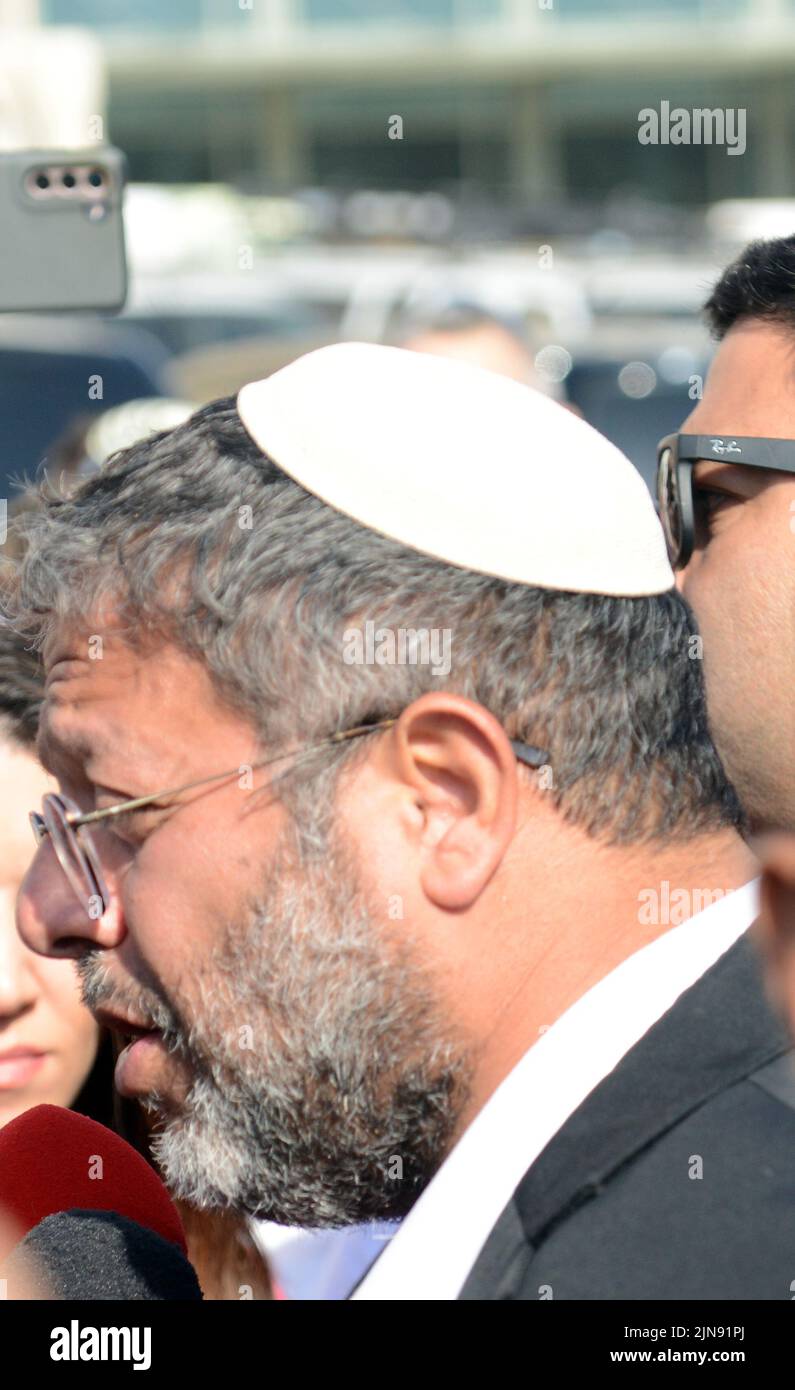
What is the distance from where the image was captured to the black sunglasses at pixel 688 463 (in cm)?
255

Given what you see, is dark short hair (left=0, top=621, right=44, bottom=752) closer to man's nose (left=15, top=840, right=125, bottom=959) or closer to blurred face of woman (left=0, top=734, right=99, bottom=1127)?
blurred face of woman (left=0, top=734, right=99, bottom=1127)

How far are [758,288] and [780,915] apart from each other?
1.99m

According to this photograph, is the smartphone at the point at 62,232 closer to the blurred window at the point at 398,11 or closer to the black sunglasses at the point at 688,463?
the black sunglasses at the point at 688,463

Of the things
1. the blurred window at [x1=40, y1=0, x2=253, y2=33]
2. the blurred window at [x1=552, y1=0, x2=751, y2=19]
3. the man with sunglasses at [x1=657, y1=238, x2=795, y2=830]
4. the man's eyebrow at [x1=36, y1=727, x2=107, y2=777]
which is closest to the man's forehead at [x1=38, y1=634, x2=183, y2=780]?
the man's eyebrow at [x1=36, y1=727, x2=107, y2=777]

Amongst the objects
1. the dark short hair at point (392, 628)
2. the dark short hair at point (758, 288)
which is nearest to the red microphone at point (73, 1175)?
the dark short hair at point (392, 628)

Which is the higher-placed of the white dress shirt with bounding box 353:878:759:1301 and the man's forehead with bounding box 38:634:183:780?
the man's forehead with bounding box 38:634:183:780

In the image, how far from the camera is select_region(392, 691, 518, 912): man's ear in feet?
5.53

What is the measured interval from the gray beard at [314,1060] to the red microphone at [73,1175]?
1.06 ft

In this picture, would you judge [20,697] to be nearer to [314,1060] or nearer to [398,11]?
[314,1060]

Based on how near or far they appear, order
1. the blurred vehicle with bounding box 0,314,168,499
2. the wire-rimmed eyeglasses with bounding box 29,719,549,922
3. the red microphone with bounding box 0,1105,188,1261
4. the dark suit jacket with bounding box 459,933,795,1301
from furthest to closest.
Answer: the blurred vehicle with bounding box 0,314,168,499 < the red microphone with bounding box 0,1105,188,1261 < the wire-rimmed eyeglasses with bounding box 29,719,549,922 < the dark suit jacket with bounding box 459,933,795,1301

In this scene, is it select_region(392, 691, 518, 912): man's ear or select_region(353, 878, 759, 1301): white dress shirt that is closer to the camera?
select_region(353, 878, 759, 1301): white dress shirt

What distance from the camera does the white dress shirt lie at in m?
1.54

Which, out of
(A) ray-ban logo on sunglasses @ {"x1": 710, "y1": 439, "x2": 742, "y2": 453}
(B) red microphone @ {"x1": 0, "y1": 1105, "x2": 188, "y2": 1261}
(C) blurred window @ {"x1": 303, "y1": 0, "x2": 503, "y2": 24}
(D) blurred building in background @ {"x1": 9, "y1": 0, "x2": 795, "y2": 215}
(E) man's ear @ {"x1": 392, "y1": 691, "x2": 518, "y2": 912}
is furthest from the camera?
(D) blurred building in background @ {"x1": 9, "y1": 0, "x2": 795, "y2": 215}

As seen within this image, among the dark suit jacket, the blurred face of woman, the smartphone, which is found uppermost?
the smartphone
